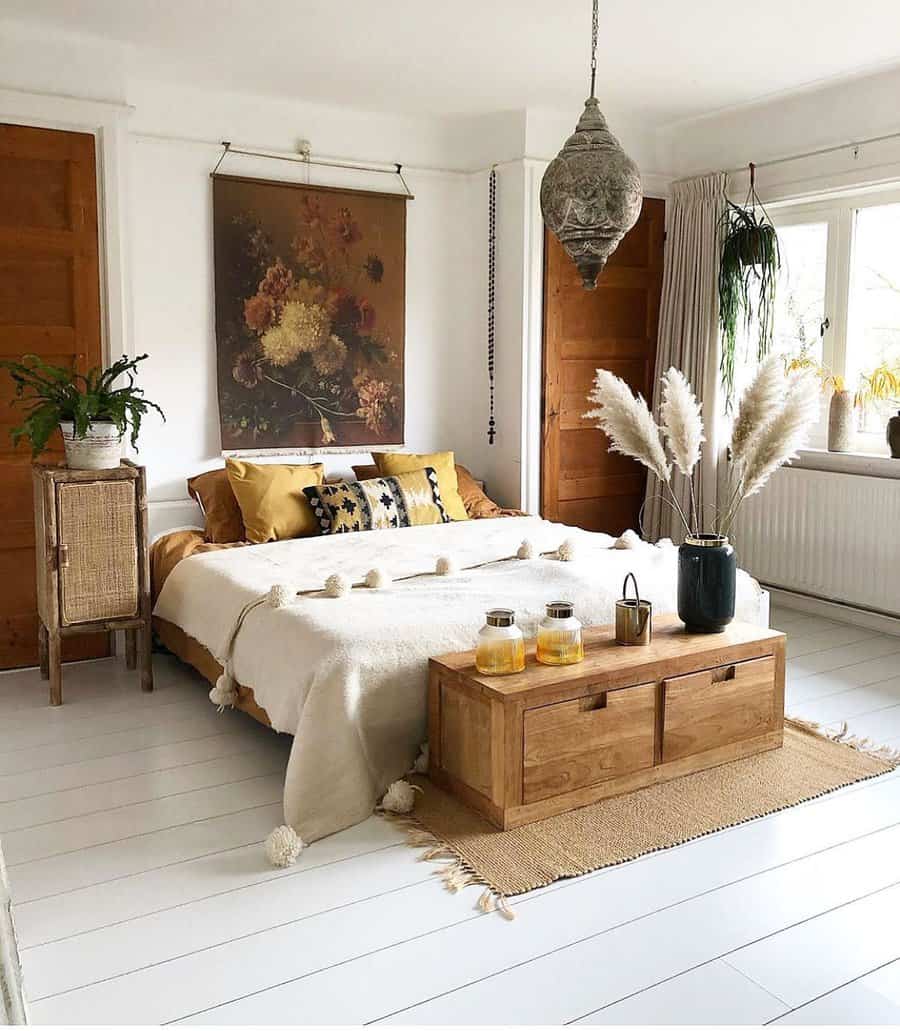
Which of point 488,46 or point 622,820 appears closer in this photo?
point 622,820

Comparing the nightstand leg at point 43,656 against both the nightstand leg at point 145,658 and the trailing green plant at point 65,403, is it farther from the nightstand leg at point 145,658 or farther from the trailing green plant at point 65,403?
the trailing green plant at point 65,403

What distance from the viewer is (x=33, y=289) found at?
3965 millimetres

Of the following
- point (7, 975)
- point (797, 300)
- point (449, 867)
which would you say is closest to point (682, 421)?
point (449, 867)

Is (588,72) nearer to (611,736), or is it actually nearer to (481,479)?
(481,479)

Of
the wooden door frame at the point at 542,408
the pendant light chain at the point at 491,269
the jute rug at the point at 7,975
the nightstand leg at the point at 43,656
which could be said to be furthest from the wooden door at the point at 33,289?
the jute rug at the point at 7,975

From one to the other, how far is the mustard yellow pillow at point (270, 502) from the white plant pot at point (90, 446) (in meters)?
0.70

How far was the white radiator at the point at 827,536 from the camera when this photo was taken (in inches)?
181

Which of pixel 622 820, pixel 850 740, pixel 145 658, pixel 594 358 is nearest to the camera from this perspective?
pixel 622 820

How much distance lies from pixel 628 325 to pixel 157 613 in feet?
9.43

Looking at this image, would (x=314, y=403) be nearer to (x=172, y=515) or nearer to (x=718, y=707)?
(x=172, y=515)

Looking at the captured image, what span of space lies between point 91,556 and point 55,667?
0.41m

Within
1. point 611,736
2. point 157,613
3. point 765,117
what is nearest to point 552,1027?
A: point 611,736

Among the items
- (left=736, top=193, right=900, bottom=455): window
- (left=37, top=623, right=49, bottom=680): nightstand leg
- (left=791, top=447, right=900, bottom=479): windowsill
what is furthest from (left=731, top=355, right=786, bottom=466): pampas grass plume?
(left=37, top=623, right=49, bottom=680): nightstand leg

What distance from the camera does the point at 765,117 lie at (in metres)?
4.87
